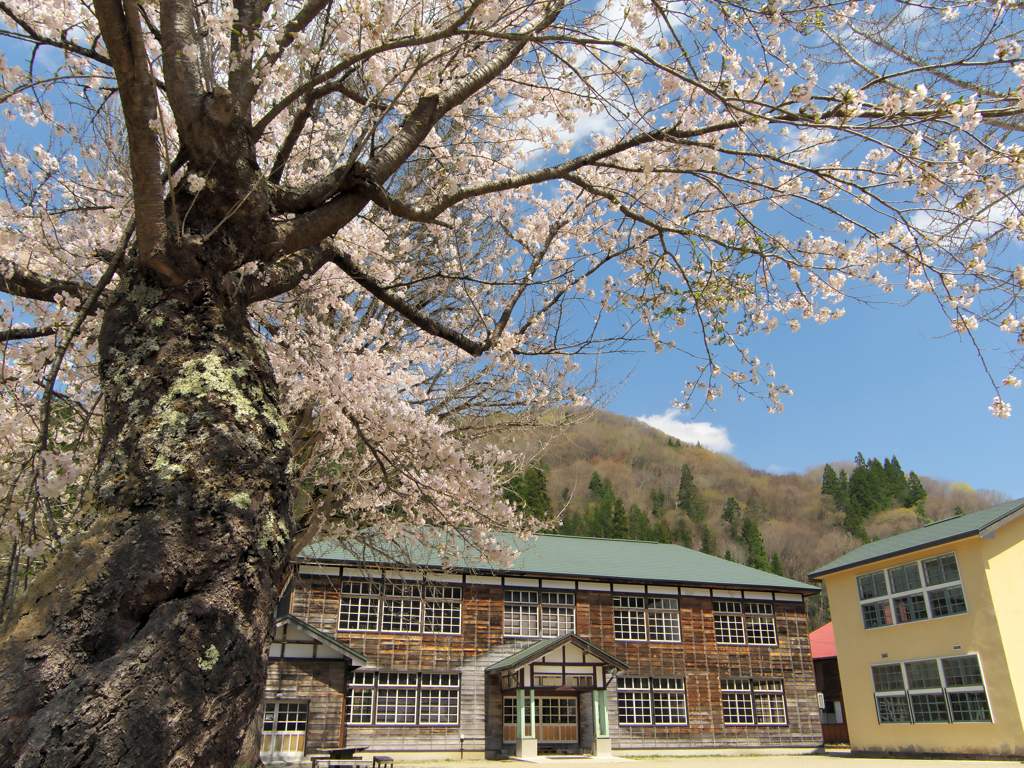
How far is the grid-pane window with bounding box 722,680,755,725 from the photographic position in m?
19.1

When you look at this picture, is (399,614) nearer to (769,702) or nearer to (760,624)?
(760,624)

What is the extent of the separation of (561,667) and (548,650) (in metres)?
0.96

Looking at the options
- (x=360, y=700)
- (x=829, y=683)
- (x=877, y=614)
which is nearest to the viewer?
(x=360, y=700)

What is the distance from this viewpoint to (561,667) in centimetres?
1708

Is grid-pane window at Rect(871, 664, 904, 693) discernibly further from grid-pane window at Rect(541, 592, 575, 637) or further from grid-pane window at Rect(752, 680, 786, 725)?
grid-pane window at Rect(541, 592, 575, 637)

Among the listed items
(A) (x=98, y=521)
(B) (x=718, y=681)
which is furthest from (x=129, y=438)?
(B) (x=718, y=681)

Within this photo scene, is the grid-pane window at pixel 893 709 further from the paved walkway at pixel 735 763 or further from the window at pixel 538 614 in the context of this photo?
the window at pixel 538 614

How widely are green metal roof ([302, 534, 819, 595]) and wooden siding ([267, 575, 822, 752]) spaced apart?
2.52ft

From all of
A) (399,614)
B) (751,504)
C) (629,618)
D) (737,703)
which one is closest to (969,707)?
(737,703)

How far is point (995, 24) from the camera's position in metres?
3.95

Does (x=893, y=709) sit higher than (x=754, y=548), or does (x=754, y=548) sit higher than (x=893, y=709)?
(x=754, y=548)

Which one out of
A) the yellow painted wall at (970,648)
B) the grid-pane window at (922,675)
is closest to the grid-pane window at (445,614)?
the yellow painted wall at (970,648)

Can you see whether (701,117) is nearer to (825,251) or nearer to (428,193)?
(825,251)

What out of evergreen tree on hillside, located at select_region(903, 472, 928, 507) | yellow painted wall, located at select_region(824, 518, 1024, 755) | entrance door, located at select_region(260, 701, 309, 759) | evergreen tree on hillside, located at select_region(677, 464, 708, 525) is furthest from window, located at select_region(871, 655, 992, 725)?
evergreen tree on hillside, located at select_region(903, 472, 928, 507)
